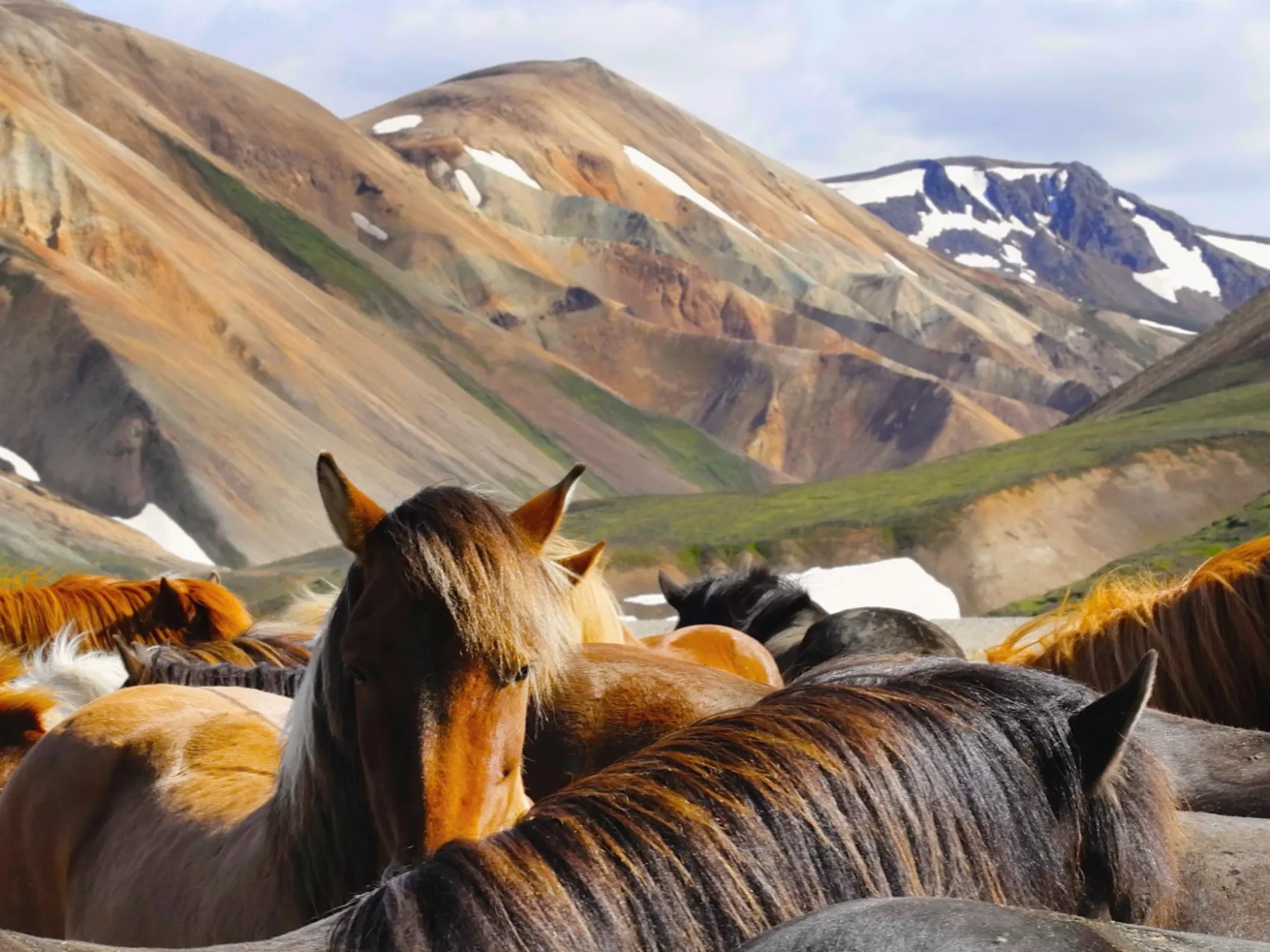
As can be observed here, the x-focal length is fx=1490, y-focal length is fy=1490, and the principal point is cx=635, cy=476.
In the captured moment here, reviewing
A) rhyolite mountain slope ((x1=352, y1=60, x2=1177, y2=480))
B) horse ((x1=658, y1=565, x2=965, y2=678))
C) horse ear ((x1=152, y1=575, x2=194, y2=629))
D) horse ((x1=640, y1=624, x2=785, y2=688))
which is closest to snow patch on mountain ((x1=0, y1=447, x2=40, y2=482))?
rhyolite mountain slope ((x1=352, y1=60, x2=1177, y2=480))

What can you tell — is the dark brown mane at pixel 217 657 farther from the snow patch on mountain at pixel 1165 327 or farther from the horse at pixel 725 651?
the snow patch on mountain at pixel 1165 327

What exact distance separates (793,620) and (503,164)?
4137 inches

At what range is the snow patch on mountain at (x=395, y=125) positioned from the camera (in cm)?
11931

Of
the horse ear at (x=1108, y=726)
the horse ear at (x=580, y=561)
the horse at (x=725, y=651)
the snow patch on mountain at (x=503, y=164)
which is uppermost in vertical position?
the snow patch on mountain at (x=503, y=164)

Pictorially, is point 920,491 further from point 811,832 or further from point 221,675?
point 811,832

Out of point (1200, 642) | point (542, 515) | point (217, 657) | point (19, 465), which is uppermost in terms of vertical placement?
point (542, 515)

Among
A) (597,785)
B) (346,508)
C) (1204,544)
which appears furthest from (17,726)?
(1204,544)

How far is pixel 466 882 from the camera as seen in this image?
2.14 metres

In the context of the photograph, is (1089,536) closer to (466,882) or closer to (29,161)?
(466,882)

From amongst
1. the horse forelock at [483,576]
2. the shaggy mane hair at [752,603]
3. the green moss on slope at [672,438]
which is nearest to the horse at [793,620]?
the shaggy mane hair at [752,603]

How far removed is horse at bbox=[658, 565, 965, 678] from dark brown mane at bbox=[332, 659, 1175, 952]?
2.90 metres

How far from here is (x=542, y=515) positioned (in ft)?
11.9

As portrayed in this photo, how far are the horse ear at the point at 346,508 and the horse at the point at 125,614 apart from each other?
382 cm

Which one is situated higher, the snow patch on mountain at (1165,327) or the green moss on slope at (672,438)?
the snow patch on mountain at (1165,327)
